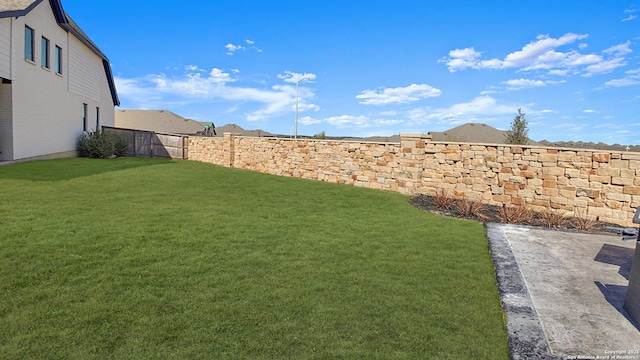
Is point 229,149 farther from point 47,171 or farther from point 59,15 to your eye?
point 59,15

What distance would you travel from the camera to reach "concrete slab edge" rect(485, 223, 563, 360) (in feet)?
10.2

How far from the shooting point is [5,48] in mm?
13672

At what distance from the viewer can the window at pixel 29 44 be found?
1535cm

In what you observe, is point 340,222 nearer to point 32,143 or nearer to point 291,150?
point 291,150

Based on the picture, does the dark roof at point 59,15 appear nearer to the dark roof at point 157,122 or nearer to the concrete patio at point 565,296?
the concrete patio at point 565,296

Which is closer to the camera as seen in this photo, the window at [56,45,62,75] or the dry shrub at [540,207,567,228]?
the dry shrub at [540,207,567,228]

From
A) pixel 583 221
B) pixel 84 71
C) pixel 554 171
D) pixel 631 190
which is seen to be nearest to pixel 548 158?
pixel 554 171

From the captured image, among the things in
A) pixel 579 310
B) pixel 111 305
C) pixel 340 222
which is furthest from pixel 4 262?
pixel 579 310

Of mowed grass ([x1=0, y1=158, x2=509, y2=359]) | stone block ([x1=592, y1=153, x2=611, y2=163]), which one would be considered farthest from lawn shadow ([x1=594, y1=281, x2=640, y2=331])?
stone block ([x1=592, y1=153, x2=611, y2=163])

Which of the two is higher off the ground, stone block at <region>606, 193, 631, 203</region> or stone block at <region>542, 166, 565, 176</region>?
stone block at <region>542, 166, 565, 176</region>

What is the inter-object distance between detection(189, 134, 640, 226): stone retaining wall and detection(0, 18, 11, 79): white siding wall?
36.7ft

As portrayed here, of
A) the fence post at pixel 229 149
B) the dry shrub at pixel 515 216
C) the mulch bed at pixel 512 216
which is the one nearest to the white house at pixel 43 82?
the fence post at pixel 229 149

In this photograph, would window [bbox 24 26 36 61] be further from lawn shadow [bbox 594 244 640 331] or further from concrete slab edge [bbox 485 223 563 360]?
lawn shadow [bbox 594 244 640 331]

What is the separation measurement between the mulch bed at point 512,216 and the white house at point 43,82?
52.4ft
